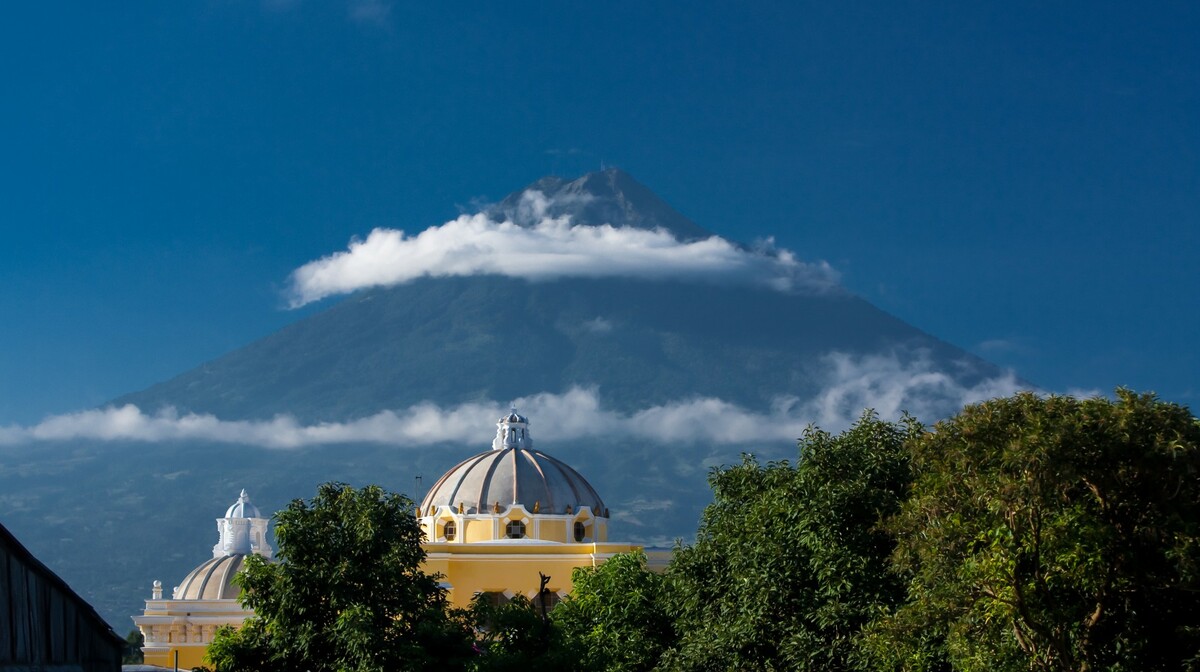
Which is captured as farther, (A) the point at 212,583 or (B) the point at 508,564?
(A) the point at 212,583

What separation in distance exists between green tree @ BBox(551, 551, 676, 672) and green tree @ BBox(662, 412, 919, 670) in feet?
10.2

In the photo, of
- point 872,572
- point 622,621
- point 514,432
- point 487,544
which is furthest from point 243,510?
point 872,572

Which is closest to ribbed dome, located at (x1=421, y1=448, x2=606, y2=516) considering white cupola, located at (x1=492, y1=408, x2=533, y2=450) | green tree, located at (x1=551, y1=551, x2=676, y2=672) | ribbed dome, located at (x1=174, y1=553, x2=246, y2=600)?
white cupola, located at (x1=492, y1=408, x2=533, y2=450)

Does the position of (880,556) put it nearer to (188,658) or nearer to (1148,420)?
(1148,420)

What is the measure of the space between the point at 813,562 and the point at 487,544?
115ft

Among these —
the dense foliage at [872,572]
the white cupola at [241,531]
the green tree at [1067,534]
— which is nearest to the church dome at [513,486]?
the white cupola at [241,531]

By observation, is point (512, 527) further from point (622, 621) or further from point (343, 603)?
Answer: point (343, 603)

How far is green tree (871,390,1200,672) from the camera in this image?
65.8 ft

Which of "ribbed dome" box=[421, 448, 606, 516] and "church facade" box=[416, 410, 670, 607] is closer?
"church facade" box=[416, 410, 670, 607]

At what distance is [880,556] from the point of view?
26.5 meters

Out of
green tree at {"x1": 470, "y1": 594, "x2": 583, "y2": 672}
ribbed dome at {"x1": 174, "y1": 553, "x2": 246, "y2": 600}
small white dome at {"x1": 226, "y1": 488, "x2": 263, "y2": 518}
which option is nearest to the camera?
green tree at {"x1": 470, "y1": 594, "x2": 583, "y2": 672}

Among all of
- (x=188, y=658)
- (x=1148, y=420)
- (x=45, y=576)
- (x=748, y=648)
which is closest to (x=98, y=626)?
(x=45, y=576)

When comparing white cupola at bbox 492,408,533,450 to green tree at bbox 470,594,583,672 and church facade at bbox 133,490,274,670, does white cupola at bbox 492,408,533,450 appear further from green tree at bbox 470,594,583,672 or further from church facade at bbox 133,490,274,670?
green tree at bbox 470,594,583,672

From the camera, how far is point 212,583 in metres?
61.5
